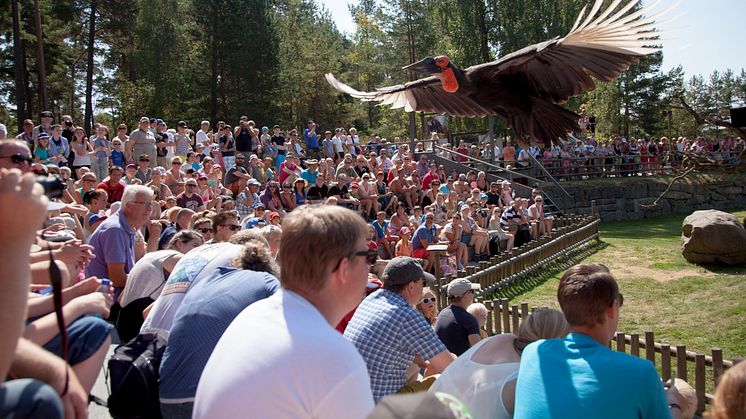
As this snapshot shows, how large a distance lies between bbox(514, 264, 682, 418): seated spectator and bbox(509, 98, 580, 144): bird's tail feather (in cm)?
466

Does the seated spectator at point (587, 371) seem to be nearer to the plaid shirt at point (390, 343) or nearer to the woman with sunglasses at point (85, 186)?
the plaid shirt at point (390, 343)

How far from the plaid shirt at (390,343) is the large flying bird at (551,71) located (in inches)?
168

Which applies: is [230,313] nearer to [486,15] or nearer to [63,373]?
[63,373]

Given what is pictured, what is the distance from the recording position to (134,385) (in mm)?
2883

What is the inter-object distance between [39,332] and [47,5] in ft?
113

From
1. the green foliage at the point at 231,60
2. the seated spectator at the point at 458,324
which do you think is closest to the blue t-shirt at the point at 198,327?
the seated spectator at the point at 458,324

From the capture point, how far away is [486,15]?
1358 inches

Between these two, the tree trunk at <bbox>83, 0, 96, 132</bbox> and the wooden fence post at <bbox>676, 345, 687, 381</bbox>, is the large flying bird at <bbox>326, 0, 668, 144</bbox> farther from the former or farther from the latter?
the tree trunk at <bbox>83, 0, 96, 132</bbox>

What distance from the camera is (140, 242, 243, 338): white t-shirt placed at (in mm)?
3246

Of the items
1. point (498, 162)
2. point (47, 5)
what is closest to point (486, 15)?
point (498, 162)

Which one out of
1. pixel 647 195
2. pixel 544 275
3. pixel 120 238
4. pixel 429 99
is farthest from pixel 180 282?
pixel 647 195

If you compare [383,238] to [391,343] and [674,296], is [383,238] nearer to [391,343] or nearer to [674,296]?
[674,296]

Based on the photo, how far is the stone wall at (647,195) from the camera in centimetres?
2480

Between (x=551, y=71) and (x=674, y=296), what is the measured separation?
23.9 ft
